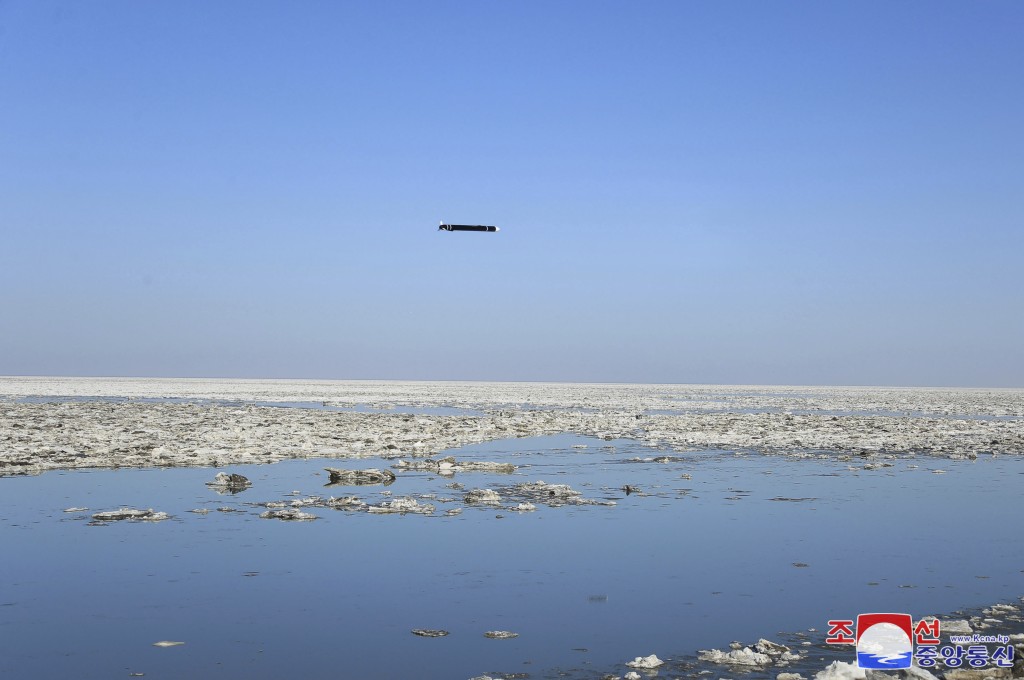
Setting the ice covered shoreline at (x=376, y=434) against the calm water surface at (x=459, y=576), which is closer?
the calm water surface at (x=459, y=576)

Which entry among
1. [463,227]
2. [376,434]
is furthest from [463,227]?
[376,434]

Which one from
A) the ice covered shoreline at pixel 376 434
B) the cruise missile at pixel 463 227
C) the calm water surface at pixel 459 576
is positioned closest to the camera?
the calm water surface at pixel 459 576

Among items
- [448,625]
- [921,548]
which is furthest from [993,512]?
[448,625]

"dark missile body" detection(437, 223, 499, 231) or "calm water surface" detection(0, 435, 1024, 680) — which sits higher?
"dark missile body" detection(437, 223, 499, 231)

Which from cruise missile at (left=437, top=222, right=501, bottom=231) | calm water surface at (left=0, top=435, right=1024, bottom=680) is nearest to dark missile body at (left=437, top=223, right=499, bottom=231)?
cruise missile at (left=437, top=222, right=501, bottom=231)

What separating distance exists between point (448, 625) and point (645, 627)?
5.26ft

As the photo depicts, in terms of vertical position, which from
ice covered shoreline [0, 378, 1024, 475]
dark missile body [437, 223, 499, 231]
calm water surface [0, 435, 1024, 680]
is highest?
dark missile body [437, 223, 499, 231]

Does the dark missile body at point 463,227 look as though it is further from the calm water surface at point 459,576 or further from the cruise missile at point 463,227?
the calm water surface at point 459,576

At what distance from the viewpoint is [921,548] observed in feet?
34.1

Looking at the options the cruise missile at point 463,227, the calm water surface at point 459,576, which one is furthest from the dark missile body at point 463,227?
the calm water surface at point 459,576

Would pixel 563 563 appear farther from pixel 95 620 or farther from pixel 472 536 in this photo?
pixel 95 620

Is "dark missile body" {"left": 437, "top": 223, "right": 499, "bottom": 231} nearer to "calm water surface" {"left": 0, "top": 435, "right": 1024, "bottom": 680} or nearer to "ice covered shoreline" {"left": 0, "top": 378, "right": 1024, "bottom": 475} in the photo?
"ice covered shoreline" {"left": 0, "top": 378, "right": 1024, "bottom": 475}

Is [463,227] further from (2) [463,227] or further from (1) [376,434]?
(1) [376,434]

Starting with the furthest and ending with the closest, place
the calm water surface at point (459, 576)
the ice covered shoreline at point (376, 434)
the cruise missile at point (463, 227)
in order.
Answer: the cruise missile at point (463, 227), the ice covered shoreline at point (376, 434), the calm water surface at point (459, 576)
